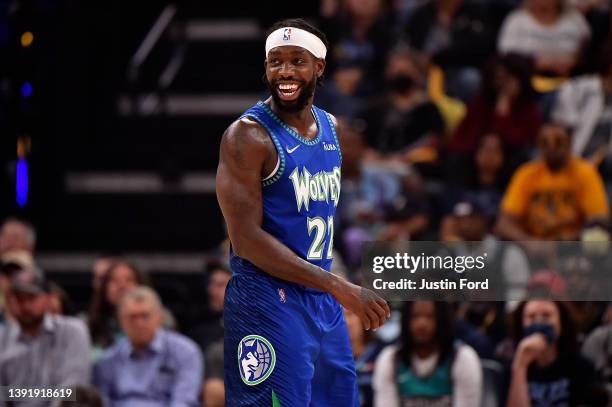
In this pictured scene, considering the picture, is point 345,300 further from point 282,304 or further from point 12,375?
point 12,375

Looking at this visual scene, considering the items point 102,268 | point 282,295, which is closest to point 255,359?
point 282,295

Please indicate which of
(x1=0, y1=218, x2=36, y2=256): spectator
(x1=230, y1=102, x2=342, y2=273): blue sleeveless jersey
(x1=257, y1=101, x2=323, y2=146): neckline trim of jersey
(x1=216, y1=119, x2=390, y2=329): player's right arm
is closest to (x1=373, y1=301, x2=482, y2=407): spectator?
(x1=230, y1=102, x2=342, y2=273): blue sleeveless jersey

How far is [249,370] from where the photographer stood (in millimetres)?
5133

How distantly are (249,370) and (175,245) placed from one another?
20.6 ft

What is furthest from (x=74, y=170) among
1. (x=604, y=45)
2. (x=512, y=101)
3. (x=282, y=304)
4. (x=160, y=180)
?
(x=282, y=304)

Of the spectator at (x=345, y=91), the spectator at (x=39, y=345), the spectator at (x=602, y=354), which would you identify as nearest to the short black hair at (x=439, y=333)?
the spectator at (x=602, y=354)

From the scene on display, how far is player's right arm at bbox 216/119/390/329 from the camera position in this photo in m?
5.07

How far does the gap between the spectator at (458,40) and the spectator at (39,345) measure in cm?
448

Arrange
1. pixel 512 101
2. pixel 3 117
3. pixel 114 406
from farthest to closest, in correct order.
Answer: pixel 3 117 → pixel 512 101 → pixel 114 406

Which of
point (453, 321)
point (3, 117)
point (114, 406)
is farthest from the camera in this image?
point (3, 117)

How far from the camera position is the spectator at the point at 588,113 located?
10305mm

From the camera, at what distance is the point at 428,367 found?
769cm

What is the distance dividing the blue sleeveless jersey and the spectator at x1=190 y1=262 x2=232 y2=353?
145 inches

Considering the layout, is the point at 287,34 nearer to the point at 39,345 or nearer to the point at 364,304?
the point at 364,304
